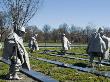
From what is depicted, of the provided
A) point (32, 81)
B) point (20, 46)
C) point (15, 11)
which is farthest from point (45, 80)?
point (15, 11)

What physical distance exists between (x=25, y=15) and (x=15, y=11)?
1.70 m

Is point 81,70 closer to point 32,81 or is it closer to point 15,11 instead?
point 32,81

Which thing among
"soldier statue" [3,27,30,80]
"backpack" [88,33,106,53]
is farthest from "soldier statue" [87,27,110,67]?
"soldier statue" [3,27,30,80]

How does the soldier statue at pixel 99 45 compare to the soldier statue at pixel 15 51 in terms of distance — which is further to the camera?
the soldier statue at pixel 99 45

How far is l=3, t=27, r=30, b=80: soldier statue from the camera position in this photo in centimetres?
1348

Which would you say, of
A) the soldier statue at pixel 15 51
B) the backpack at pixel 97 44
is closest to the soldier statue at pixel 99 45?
the backpack at pixel 97 44

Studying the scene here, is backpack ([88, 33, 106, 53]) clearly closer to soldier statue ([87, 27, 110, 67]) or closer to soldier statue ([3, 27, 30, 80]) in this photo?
soldier statue ([87, 27, 110, 67])

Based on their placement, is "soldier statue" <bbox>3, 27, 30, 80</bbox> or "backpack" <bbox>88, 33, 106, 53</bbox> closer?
"soldier statue" <bbox>3, 27, 30, 80</bbox>

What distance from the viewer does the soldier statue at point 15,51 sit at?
1348cm

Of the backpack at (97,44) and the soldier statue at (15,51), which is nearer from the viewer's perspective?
the soldier statue at (15,51)

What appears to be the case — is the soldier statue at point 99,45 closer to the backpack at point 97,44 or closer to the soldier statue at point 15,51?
the backpack at point 97,44

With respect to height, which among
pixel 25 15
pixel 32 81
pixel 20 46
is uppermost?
pixel 25 15

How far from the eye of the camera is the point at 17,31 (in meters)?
14.0

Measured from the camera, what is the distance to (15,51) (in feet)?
44.4
